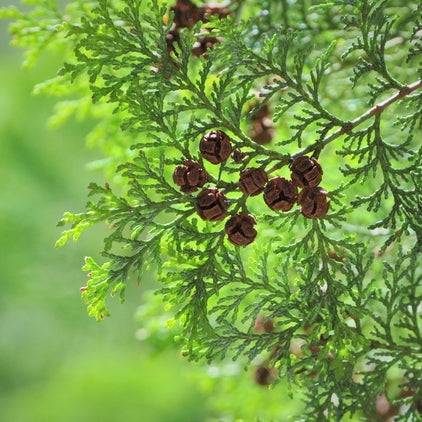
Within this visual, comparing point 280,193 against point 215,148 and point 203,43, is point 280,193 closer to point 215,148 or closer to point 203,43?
point 215,148

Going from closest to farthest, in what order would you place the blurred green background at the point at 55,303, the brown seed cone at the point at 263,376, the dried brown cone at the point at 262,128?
the dried brown cone at the point at 262,128 < the brown seed cone at the point at 263,376 < the blurred green background at the point at 55,303

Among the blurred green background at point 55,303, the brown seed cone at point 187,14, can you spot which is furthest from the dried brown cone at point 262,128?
the blurred green background at point 55,303

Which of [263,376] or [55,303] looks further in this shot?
[55,303]

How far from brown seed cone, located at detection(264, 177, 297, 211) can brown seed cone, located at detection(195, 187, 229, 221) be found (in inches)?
1.5

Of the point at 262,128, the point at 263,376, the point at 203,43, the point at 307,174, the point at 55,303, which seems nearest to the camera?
the point at 307,174

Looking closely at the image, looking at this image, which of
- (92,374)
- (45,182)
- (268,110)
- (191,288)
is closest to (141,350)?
(92,374)

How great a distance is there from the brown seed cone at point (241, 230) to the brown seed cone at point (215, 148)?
0.05 m

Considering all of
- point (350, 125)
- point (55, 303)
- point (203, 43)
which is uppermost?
point (55, 303)

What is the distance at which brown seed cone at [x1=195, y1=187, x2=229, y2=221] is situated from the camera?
676 mm

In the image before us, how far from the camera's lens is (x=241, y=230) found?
0.68 meters

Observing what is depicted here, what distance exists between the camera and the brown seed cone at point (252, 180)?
675mm

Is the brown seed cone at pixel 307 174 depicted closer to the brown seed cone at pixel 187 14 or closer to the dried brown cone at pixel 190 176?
the dried brown cone at pixel 190 176

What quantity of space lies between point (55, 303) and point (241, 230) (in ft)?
8.09

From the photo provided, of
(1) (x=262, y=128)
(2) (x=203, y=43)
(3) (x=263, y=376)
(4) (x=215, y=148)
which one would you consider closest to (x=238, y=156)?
(4) (x=215, y=148)
